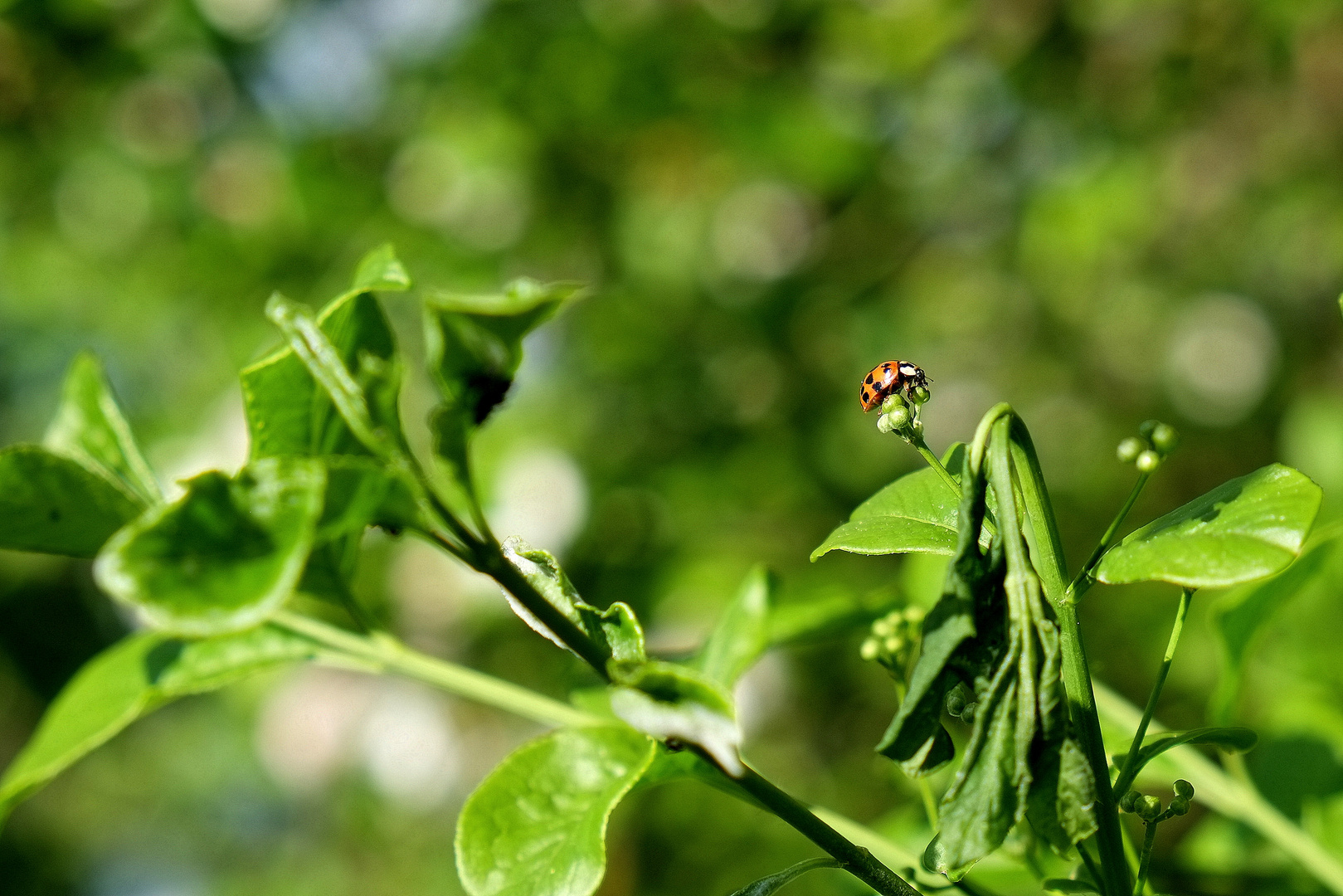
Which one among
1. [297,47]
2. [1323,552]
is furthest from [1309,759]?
[297,47]

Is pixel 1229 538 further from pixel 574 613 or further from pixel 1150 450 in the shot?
pixel 574 613

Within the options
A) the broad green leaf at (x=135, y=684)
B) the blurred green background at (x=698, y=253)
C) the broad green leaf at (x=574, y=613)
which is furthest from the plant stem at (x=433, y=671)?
the blurred green background at (x=698, y=253)

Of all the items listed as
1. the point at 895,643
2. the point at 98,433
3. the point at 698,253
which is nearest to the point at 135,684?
the point at 98,433

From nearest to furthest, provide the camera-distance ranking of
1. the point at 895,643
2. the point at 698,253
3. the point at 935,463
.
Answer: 1. the point at 935,463
2. the point at 895,643
3. the point at 698,253

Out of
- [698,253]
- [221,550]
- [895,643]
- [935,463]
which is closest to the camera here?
[221,550]

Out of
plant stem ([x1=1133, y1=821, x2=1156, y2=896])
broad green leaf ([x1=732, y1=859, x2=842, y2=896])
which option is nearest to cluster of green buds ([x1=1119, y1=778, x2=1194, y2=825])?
plant stem ([x1=1133, y1=821, x2=1156, y2=896])

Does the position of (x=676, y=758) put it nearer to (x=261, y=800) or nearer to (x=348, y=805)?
(x=348, y=805)

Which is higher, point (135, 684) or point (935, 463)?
point (935, 463)
